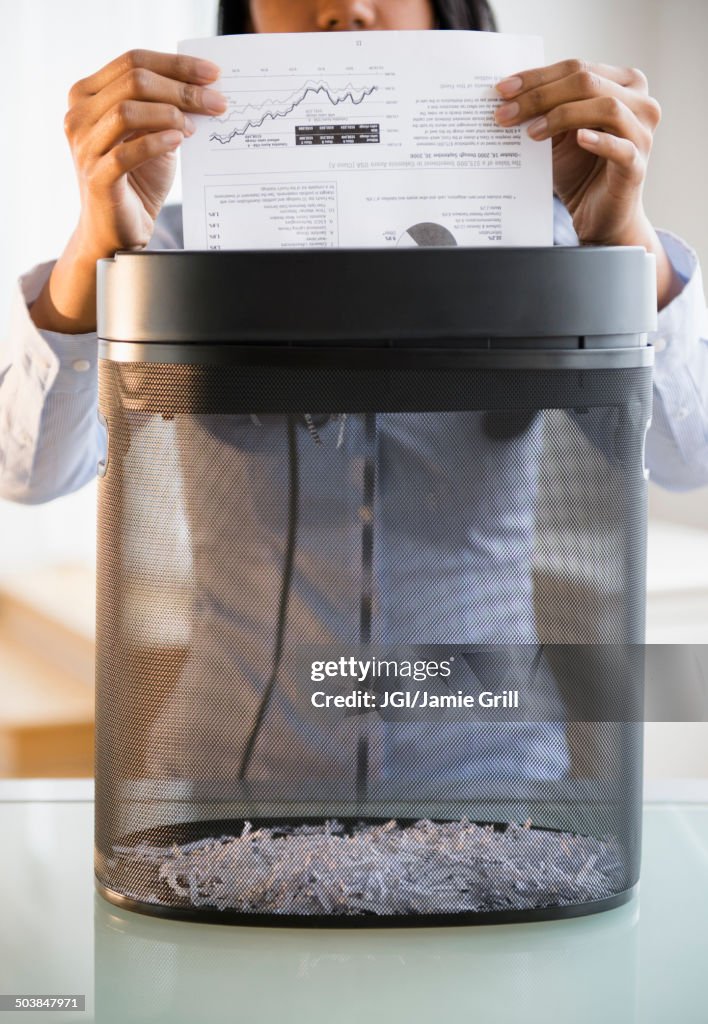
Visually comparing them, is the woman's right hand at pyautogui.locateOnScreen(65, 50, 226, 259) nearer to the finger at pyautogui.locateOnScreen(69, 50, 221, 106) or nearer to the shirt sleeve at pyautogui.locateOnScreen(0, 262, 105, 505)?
the finger at pyautogui.locateOnScreen(69, 50, 221, 106)

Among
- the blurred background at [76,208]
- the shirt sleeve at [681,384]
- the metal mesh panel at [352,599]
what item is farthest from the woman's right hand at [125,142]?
the blurred background at [76,208]

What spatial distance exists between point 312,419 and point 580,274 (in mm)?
139

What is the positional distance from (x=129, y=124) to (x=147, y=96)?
0.07ft

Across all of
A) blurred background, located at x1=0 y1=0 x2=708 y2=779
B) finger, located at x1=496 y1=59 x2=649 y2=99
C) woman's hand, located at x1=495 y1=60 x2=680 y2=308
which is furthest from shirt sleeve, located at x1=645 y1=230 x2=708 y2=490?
blurred background, located at x1=0 y1=0 x2=708 y2=779

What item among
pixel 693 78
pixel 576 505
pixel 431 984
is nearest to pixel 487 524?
pixel 576 505

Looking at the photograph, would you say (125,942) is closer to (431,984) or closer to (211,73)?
(431,984)

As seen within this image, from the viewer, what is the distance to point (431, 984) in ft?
1.82

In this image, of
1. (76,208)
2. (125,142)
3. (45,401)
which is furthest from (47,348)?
(76,208)

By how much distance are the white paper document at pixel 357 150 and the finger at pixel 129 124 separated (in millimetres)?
11

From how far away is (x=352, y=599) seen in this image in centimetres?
60

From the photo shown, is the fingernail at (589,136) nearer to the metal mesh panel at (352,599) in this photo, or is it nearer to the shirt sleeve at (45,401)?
the metal mesh panel at (352,599)

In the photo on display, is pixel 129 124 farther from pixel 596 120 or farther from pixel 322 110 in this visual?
pixel 596 120

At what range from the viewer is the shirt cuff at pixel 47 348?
0.91 m

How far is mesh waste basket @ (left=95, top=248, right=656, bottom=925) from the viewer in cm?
57
